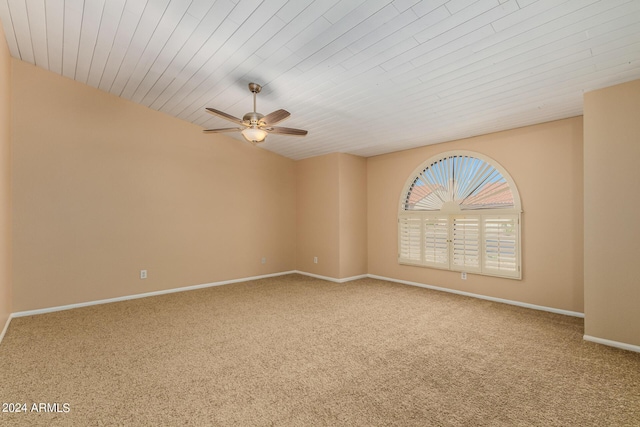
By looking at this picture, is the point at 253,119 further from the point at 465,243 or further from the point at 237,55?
the point at 465,243

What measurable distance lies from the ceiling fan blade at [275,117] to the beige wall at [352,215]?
2711 mm

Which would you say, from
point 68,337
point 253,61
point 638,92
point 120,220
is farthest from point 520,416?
point 120,220

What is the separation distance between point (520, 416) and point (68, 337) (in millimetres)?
3943

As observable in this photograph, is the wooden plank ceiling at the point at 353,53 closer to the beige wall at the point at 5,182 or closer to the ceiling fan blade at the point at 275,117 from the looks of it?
the beige wall at the point at 5,182

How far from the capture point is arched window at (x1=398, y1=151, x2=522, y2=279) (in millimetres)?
4332

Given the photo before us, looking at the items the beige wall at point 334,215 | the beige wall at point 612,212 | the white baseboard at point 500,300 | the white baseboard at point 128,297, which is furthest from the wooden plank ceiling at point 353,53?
the white baseboard at point 128,297

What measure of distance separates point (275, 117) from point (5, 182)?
10.3 ft

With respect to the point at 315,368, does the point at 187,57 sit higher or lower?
higher

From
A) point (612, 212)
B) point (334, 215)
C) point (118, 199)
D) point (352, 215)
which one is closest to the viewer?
point (612, 212)

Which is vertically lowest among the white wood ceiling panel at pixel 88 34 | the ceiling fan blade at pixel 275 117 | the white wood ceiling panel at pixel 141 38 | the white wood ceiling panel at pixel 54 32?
the ceiling fan blade at pixel 275 117

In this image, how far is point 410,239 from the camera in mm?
5445

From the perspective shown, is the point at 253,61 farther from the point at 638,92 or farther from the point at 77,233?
the point at 638,92

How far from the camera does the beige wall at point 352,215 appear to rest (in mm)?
5785

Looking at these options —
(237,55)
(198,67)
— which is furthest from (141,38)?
(237,55)
